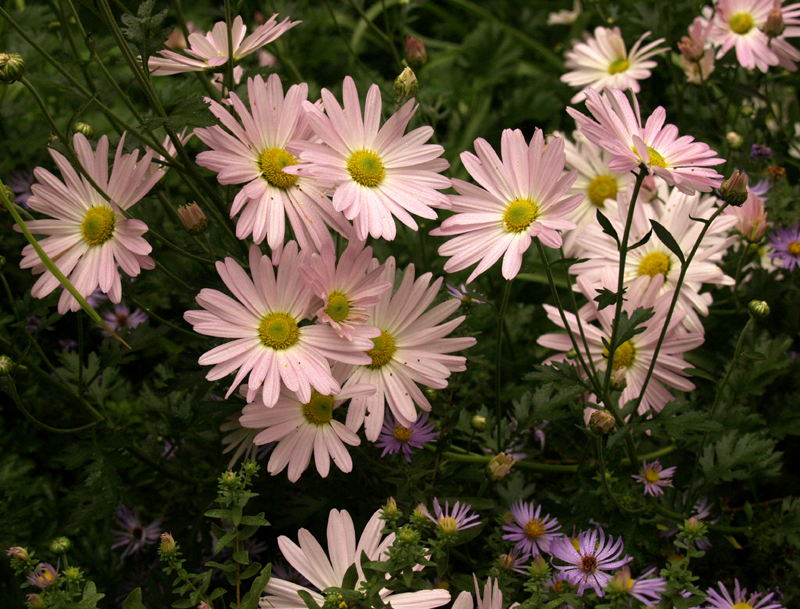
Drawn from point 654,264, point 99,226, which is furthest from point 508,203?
point 99,226

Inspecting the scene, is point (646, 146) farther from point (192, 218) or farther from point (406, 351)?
point (192, 218)

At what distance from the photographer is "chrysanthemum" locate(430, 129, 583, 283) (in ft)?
3.43

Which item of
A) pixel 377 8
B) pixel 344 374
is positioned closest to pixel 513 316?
pixel 344 374

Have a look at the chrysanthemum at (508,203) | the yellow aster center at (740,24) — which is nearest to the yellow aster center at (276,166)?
the chrysanthemum at (508,203)

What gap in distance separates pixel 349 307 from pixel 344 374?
4.3 inches

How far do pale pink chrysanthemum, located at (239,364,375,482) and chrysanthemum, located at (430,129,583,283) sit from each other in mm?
263

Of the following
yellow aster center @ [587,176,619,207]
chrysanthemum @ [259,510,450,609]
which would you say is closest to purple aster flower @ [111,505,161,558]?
chrysanthemum @ [259,510,450,609]

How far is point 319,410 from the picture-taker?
1113mm

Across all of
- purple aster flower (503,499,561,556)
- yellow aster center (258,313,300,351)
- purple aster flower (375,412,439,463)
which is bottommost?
purple aster flower (503,499,561,556)

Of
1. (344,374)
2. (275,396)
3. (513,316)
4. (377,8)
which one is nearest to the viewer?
(275,396)

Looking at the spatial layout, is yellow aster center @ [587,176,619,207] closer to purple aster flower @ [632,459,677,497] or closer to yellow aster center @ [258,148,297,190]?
purple aster flower @ [632,459,677,497]

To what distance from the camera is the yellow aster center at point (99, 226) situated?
1166 millimetres

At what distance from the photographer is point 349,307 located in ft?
3.45

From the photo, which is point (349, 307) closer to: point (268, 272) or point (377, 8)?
point (268, 272)
